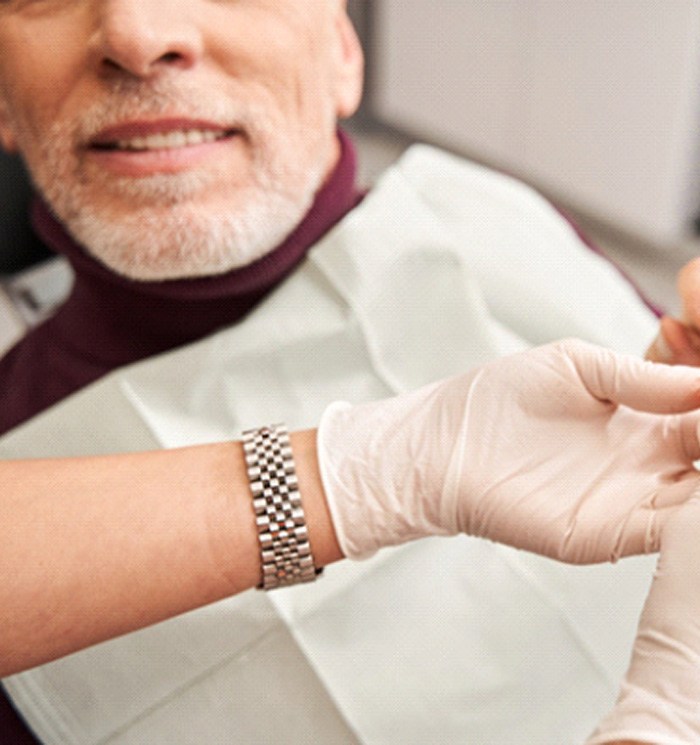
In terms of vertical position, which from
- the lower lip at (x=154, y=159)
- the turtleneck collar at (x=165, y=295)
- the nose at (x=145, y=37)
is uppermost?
the nose at (x=145, y=37)

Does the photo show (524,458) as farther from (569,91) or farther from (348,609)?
(569,91)

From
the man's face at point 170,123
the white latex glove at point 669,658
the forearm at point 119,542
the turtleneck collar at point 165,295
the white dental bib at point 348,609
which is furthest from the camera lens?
the turtleneck collar at point 165,295

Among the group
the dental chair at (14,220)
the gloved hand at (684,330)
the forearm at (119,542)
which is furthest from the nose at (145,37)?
the dental chair at (14,220)

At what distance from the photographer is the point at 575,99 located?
228cm

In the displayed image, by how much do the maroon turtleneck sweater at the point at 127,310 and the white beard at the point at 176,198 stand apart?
0.09 feet

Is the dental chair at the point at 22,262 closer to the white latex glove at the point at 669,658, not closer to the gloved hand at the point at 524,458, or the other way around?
the gloved hand at the point at 524,458

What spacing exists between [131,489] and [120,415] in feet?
0.67

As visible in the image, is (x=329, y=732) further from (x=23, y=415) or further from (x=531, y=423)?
(x=23, y=415)

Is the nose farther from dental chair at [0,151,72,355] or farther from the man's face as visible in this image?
dental chair at [0,151,72,355]

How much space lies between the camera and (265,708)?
0.70 m

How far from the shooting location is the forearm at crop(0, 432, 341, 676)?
59cm

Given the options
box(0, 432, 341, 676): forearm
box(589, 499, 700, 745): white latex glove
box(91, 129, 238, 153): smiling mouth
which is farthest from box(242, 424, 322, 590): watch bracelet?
box(91, 129, 238, 153): smiling mouth

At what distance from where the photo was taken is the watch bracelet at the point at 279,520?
2.03 ft

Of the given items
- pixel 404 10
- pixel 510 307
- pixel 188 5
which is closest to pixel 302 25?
pixel 188 5
